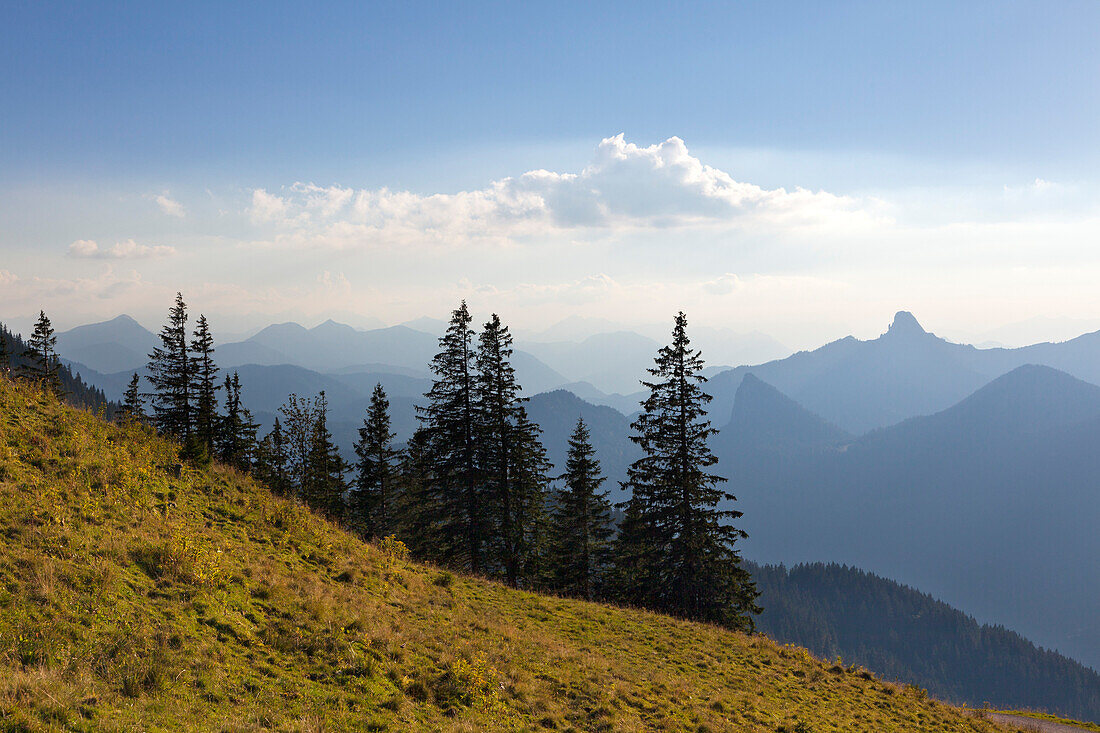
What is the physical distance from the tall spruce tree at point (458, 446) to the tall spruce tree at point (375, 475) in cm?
1186

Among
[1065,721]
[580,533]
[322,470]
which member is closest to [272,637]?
[580,533]

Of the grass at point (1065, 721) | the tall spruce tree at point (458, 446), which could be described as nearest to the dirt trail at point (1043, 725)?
the grass at point (1065, 721)

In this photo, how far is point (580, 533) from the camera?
3903cm

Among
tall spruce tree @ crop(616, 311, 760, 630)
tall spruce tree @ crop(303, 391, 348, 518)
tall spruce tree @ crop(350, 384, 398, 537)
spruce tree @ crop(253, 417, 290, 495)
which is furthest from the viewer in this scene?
spruce tree @ crop(253, 417, 290, 495)

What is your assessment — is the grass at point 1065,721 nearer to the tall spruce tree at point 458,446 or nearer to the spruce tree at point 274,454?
the tall spruce tree at point 458,446

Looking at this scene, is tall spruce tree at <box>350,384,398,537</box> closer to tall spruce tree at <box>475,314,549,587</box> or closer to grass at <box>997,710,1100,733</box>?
tall spruce tree at <box>475,314,549,587</box>

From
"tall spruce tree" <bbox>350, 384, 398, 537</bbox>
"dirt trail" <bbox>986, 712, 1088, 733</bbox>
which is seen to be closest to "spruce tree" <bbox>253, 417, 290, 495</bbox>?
"tall spruce tree" <bbox>350, 384, 398, 537</bbox>

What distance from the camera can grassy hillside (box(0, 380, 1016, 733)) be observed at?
744 centimetres

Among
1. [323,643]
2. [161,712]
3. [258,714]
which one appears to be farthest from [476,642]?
[161,712]

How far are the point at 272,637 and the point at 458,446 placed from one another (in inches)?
803

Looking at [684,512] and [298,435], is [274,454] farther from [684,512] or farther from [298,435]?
[684,512]

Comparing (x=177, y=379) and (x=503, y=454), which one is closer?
(x=503, y=454)

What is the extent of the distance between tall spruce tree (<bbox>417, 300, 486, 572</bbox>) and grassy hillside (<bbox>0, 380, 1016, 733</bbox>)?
1085cm

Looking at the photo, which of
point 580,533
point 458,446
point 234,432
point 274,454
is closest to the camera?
point 458,446
